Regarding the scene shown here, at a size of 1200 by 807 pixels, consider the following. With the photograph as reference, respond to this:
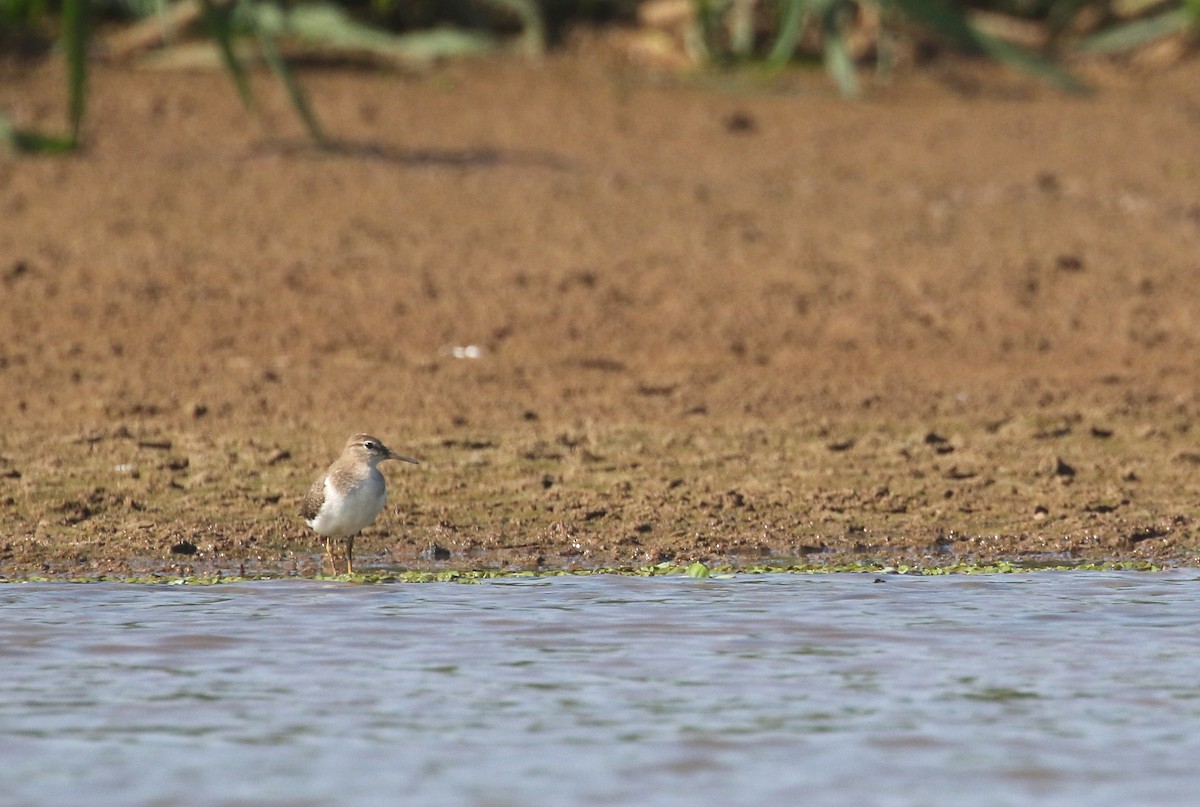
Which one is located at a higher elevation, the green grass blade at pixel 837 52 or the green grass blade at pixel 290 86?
the green grass blade at pixel 837 52

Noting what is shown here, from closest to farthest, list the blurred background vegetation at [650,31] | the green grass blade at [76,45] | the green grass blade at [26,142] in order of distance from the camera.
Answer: the green grass blade at [76,45], the green grass blade at [26,142], the blurred background vegetation at [650,31]

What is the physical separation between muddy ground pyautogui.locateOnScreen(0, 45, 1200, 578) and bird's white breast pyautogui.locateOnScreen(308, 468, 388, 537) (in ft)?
1.29

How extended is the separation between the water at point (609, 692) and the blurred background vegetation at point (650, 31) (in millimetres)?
6329

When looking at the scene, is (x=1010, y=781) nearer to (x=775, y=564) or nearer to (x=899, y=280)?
(x=775, y=564)

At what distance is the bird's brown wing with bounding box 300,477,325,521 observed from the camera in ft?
26.0

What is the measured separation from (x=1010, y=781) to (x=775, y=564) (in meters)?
2.64

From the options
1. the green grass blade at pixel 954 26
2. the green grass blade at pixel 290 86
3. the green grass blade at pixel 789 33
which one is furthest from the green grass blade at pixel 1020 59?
the green grass blade at pixel 290 86

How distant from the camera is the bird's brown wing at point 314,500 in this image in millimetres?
7918

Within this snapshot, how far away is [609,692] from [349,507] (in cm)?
162

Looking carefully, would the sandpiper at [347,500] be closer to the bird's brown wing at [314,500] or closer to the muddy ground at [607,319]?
the bird's brown wing at [314,500]

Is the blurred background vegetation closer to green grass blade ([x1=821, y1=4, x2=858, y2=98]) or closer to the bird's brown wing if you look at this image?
green grass blade ([x1=821, y1=4, x2=858, y2=98])

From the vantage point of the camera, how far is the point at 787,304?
11852 millimetres

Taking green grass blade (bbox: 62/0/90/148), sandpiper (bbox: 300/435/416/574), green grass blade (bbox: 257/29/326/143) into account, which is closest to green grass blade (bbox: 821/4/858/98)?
green grass blade (bbox: 257/29/326/143)

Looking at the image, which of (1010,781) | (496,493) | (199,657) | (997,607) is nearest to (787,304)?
(496,493)
